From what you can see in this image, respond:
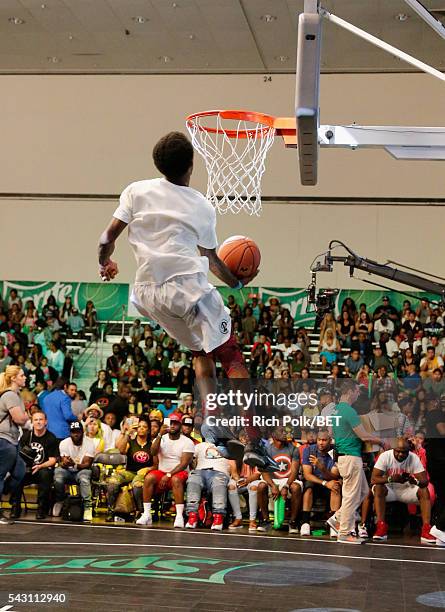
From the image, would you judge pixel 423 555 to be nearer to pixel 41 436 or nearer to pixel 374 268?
pixel 374 268

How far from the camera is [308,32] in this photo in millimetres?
5516

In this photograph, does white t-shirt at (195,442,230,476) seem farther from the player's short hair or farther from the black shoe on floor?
the player's short hair

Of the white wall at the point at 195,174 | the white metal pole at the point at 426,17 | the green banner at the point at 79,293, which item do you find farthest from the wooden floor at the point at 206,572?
the white wall at the point at 195,174

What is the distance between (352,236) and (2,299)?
318 inches

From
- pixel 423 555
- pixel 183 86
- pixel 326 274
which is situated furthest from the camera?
pixel 183 86

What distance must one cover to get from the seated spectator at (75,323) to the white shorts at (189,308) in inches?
610

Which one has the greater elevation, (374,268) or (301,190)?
(301,190)

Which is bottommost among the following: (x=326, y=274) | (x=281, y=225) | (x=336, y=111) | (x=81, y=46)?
(x=326, y=274)

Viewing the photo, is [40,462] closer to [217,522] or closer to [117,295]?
[217,522]

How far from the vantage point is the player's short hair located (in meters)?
4.29

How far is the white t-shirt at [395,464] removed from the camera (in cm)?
1158

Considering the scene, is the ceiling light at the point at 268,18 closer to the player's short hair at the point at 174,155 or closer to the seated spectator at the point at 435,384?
the seated spectator at the point at 435,384

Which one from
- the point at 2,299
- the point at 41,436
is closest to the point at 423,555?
the point at 41,436

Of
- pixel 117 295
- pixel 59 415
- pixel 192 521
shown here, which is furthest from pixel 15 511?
pixel 117 295
